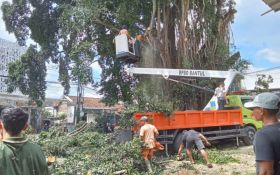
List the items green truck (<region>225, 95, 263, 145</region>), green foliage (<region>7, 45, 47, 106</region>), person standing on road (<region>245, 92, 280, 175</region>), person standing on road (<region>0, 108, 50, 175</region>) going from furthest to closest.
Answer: green foliage (<region>7, 45, 47, 106</region>)
green truck (<region>225, 95, 263, 145</region>)
person standing on road (<region>245, 92, 280, 175</region>)
person standing on road (<region>0, 108, 50, 175</region>)

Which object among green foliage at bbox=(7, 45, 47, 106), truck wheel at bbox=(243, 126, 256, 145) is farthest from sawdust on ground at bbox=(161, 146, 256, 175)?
green foliage at bbox=(7, 45, 47, 106)

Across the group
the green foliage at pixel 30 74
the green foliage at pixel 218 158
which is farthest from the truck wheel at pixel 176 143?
the green foliage at pixel 30 74

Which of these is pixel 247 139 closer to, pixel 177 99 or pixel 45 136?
pixel 177 99

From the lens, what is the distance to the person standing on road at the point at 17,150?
11.1 feet

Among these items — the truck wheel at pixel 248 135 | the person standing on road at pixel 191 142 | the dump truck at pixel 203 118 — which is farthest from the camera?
the truck wheel at pixel 248 135

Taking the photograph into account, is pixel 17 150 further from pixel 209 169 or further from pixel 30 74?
pixel 30 74

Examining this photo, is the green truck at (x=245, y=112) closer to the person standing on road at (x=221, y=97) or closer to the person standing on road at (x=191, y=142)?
the person standing on road at (x=221, y=97)

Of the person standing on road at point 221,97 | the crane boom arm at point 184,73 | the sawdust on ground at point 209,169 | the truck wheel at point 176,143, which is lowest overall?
the sawdust on ground at point 209,169

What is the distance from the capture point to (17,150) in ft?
11.3

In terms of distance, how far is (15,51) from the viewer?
38.5 metres

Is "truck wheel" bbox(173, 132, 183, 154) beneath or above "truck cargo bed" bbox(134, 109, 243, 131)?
beneath

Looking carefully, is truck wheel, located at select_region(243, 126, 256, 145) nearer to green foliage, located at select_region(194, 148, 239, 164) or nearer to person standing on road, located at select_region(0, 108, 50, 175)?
green foliage, located at select_region(194, 148, 239, 164)

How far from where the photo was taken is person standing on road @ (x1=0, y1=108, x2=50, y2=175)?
11.1ft

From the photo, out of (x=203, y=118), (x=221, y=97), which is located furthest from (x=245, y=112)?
(x=203, y=118)
